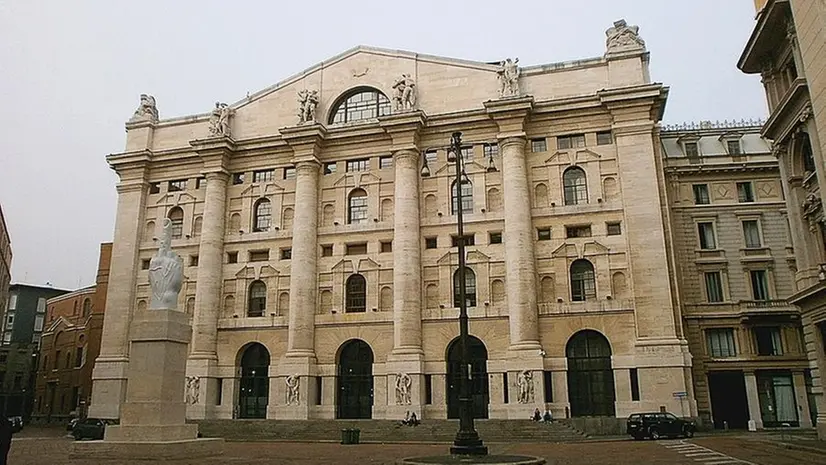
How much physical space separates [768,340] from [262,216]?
3518 cm

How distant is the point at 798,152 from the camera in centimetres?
3092

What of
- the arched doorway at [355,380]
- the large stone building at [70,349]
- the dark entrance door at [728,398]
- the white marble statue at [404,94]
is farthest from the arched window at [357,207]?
the large stone building at [70,349]

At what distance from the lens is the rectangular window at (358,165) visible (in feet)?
157

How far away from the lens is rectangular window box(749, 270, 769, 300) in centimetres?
4659

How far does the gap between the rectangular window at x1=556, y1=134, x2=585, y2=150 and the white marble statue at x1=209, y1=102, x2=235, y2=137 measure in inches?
910

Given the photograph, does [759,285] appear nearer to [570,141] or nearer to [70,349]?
[570,141]

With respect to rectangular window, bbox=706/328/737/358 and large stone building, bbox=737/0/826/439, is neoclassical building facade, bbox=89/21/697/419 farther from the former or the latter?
large stone building, bbox=737/0/826/439

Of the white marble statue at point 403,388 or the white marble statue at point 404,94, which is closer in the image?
the white marble statue at point 403,388

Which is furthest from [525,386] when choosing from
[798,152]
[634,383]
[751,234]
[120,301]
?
[120,301]

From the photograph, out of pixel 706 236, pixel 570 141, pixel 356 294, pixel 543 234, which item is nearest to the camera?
pixel 543 234

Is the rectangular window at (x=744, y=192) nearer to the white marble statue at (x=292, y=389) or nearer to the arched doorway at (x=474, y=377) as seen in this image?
Answer: the arched doorway at (x=474, y=377)

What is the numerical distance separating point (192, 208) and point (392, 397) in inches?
816

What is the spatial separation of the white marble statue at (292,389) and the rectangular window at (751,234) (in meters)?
31.8

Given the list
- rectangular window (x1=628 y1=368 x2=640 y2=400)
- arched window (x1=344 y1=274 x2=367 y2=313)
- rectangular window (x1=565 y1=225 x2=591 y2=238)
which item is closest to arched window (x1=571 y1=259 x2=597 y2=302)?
rectangular window (x1=565 y1=225 x2=591 y2=238)
